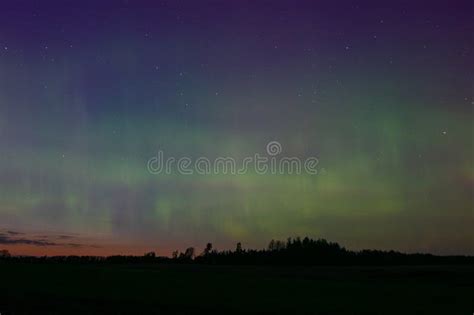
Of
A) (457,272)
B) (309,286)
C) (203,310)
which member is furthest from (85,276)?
(457,272)

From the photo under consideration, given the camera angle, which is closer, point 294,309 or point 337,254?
point 294,309

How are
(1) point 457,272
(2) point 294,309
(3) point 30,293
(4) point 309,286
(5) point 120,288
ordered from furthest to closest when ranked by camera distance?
(1) point 457,272 → (4) point 309,286 → (5) point 120,288 → (3) point 30,293 → (2) point 294,309

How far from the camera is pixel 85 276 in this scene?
74.9 m

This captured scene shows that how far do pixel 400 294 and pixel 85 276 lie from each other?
4217 centimetres

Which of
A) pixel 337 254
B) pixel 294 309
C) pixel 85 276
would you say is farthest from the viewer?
pixel 337 254

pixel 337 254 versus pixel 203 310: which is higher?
pixel 337 254

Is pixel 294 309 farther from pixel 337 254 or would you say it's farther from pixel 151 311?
pixel 337 254

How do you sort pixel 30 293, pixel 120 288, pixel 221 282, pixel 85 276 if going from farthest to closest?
pixel 85 276
pixel 221 282
pixel 120 288
pixel 30 293

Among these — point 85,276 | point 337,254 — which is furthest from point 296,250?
point 85,276

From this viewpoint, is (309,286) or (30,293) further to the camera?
(309,286)

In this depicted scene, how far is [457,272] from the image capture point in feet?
267

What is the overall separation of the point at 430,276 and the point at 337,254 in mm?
78901

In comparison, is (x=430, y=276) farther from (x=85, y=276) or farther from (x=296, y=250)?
(x=296, y=250)

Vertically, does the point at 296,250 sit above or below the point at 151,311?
above
